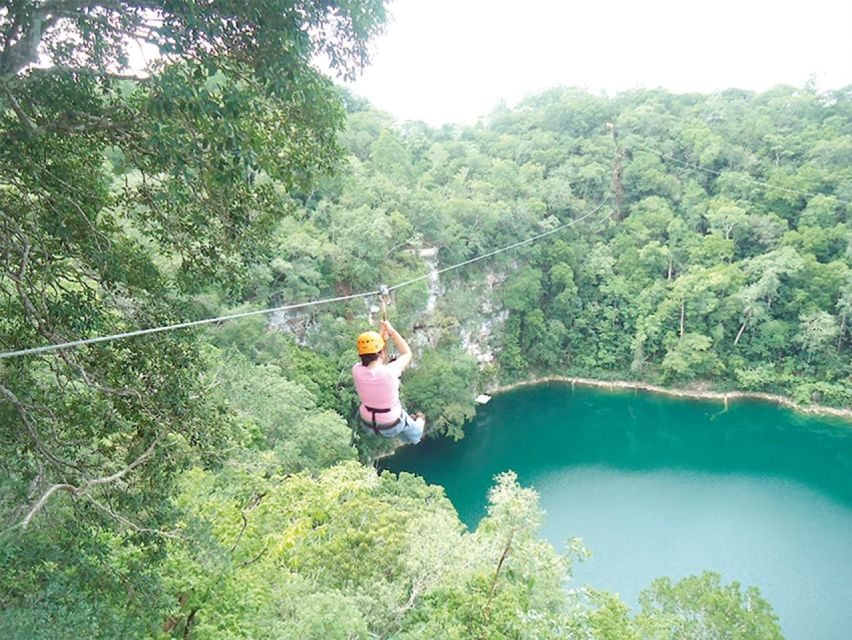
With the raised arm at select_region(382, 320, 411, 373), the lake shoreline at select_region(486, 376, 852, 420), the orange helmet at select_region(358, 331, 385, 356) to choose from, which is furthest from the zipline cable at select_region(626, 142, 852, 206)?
the orange helmet at select_region(358, 331, 385, 356)

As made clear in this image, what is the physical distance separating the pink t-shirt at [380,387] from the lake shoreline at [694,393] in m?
16.6

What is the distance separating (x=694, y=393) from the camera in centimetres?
1873

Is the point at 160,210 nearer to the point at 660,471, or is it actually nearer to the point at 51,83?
the point at 51,83

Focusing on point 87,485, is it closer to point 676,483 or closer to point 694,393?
point 676,483

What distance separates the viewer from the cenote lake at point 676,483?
1073 cm

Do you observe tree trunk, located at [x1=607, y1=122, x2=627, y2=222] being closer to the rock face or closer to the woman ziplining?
the rock face

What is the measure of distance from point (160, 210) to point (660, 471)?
14.8 meters

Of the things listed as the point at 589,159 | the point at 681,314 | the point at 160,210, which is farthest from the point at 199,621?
the point at 589,159

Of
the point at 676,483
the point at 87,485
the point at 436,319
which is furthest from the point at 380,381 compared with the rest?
the point at 436,319

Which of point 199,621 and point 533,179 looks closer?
point 199,621

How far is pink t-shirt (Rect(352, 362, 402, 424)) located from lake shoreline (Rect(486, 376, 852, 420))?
16562mm

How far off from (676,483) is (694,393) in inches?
217

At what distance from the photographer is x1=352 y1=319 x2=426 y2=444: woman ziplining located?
2.96 metres

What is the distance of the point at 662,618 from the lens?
6184mm
